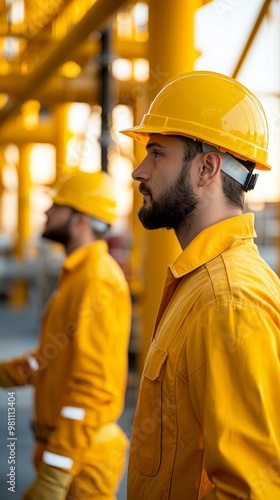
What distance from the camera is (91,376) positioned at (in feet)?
10.6

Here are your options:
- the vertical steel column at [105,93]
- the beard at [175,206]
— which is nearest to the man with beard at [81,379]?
the beard at [175,206]

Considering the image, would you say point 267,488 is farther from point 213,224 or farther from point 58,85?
point 58,85

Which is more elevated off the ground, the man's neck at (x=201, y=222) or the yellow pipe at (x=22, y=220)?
the man's neck at (x=201, y=222)

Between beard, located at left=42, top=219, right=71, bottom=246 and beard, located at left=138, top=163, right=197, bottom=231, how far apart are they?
6.36 feet

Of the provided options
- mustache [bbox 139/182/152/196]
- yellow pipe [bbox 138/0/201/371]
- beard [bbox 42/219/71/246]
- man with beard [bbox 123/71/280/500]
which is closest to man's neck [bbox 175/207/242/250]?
man with beard [bbox 123/71/280/500]

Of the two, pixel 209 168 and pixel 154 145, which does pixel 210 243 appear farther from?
pixel 154 145

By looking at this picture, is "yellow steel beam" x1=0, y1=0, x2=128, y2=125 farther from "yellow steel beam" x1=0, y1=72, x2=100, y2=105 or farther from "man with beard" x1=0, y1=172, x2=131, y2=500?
"yellow steel beam" x1=0, y1=72, x2=100, y2=105

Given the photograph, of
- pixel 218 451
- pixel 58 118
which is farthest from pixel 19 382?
pixel 58 118

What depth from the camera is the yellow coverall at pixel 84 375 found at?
3.11 m

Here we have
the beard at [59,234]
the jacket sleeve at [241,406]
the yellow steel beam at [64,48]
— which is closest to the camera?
the jacket sleeve at [241,406]

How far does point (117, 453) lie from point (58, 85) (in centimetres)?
556

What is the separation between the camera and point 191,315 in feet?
5.86

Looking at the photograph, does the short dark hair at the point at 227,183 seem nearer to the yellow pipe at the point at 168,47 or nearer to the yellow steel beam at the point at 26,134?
the yellow pipe at the point at 168,47

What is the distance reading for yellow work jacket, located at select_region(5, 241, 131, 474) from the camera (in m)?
3.10
